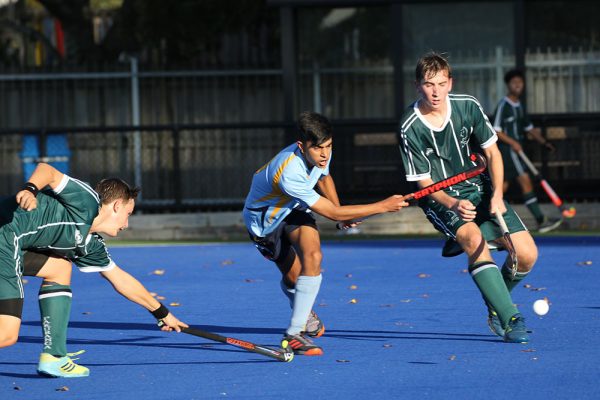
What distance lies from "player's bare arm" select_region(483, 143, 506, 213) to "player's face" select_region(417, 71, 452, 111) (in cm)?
46

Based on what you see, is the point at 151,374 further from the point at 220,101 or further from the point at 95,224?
the point at 220,101

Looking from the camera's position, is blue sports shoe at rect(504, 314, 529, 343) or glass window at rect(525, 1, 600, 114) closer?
blue sports shoe at rect(504, 314, 529, 343)

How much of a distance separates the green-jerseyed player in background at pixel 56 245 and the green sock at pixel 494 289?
1.79 m

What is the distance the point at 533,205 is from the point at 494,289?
7312mm

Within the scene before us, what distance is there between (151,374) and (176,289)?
3.94 metres

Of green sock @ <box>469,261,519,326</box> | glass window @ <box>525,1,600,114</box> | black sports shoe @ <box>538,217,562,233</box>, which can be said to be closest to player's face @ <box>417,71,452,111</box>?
green sock @ <box>469,261,519,326</box>

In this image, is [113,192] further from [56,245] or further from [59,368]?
[59,368]

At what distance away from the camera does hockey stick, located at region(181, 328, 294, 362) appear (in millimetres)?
6996

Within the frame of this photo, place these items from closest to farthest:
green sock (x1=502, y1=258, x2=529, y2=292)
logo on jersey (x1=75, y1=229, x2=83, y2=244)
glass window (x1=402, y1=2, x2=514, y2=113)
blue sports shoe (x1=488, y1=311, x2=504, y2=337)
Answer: logo on jersey (x1=75, y1=229, x2=83, y2=244) → blue sports shoe (x1=488, y1=311, x2=504, y2=337) → green sock (x1=502, y1=258, x2=529, y2=292) → glass window (x1=402, y1=2, x2=514, y2=113)

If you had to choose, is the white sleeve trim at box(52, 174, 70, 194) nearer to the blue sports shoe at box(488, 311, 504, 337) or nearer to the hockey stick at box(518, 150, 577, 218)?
the blue sports shoe at box(488, 311, 504, 337)

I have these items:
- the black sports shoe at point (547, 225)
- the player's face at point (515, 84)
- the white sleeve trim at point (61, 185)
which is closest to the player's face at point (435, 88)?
the white sleeve trim at point (61, 185)

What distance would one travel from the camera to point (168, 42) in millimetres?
20547

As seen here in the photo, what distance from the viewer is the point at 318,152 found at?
7.16 m

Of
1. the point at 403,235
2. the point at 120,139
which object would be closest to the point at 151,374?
the point at 403,235
